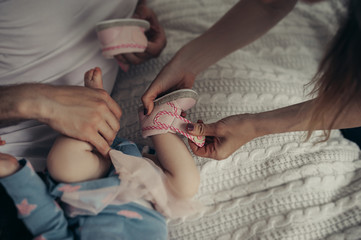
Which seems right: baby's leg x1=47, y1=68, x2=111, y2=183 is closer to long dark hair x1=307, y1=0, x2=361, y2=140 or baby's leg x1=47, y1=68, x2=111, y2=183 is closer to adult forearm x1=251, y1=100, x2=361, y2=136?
adult forearm x1=251, y1=100, x2=361, y2=136

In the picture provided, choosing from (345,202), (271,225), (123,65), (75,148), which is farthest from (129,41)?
(345,202)

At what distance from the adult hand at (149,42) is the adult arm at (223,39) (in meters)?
0.19

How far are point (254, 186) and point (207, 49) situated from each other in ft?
1.50

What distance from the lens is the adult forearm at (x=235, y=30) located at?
3.08 feet

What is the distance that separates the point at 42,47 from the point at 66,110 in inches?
9.9


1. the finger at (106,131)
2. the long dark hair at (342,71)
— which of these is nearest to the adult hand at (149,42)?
the finger at (106,131)

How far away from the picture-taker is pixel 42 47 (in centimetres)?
93

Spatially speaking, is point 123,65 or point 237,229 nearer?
point 237,229

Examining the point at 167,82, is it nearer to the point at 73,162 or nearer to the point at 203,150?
the point at 203,150

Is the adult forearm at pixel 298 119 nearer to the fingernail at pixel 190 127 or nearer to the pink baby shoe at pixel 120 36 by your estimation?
A: the fingernail at pixel 190 127

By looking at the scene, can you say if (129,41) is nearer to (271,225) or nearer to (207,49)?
(207,49)

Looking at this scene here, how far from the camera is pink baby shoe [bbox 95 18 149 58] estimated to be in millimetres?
962

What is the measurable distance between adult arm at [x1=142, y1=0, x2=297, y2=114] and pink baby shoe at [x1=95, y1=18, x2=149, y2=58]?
0.51ft

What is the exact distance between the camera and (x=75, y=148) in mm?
798
